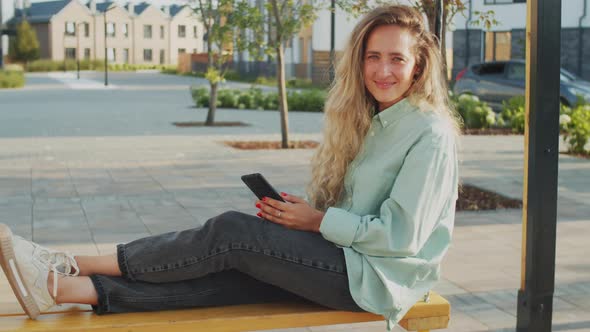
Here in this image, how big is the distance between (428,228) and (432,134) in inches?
12.8

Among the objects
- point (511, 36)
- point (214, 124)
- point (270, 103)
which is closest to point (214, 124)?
point (214, 124)

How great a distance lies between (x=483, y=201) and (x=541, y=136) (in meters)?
4.56

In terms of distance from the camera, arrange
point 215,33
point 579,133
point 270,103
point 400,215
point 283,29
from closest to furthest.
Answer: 1. point 400,215
2. point 579,133
3. point 283,29
4. point 215,33
5. point 270,103

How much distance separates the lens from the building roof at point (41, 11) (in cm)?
7744

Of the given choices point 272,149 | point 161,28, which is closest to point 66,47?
point 161,28

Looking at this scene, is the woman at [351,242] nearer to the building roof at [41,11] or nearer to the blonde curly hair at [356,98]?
the blonde curly hair at [356,98]

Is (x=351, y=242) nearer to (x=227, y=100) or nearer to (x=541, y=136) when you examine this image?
(x=541, y=136)

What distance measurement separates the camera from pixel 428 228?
291 centimetres

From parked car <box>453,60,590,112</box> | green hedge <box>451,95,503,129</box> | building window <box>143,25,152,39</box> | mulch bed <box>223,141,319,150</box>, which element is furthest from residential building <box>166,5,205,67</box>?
mulch bed <box>223,141,319,150</box>

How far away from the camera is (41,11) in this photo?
82.8 m

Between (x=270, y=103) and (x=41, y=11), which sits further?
(x=41, y=11)

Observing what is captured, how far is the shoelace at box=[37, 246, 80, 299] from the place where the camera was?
113 inches

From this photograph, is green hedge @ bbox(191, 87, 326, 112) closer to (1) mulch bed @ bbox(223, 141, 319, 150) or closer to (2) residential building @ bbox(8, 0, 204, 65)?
(1) mulch bed @ bbox(223, 141, 319, 150)

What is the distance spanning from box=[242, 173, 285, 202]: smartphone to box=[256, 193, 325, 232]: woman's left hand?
0.10 ft
